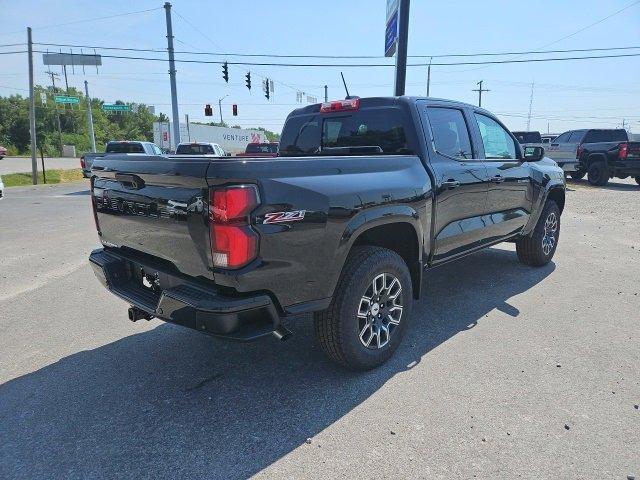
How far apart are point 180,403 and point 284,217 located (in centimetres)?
140

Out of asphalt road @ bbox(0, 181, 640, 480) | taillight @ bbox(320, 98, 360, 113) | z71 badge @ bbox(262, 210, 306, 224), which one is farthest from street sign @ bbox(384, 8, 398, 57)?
z71 badge @ bbox(262, 210, 306, 224)

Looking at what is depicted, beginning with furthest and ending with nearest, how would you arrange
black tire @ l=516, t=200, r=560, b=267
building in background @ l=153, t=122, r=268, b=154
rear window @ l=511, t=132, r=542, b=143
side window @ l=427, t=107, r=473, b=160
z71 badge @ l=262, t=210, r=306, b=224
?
1. building in background @ l=153, t=122, r=268, b=154
2. rear window @ l=511, t=132, r=542, b=143
3. black tire @ l=516, t=200, r=560, b=267
4. side window @ l=427, t=107, r=473, b=160
5. z71 badge @ l=262, t=210, r=306, b=224

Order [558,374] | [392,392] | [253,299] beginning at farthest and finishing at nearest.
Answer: [558,374]
[392,392]
[253,299]

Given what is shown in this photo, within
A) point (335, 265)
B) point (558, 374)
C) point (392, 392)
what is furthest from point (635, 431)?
point (335, 265)

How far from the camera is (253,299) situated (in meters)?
2.40

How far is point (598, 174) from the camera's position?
1730 centimetres

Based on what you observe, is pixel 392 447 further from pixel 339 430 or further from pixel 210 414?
pixel 210 414

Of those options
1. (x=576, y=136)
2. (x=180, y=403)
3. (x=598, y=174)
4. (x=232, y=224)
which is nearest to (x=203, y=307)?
(x=232, y=224)

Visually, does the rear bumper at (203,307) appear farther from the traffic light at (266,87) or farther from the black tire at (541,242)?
the traffic light at (266,87)

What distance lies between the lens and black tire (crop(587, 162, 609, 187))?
17.1m

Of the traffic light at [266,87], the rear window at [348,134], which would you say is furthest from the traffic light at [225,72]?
the rear window at [348,134]

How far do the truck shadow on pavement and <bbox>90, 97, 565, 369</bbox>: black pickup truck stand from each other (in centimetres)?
41

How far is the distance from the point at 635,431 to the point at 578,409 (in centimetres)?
30

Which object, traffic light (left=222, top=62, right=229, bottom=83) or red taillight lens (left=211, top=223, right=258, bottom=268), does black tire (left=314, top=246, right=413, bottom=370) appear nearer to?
red taillight lens (left=211, top=223, right=258, bottom=268)
